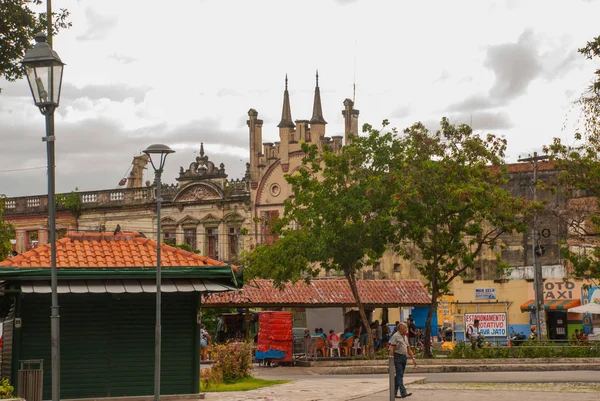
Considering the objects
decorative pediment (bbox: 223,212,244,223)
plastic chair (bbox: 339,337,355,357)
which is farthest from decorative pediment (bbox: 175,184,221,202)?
plastic chair (bbox: 339,337,355,357)

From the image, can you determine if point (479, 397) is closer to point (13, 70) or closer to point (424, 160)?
point (13, 70)

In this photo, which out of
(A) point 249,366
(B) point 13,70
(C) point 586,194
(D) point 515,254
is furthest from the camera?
(D) point 515,254

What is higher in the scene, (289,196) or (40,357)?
→ (289,196)

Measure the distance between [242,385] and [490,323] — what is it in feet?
55.6

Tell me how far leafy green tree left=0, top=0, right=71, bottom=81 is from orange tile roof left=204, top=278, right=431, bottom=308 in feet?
66.5

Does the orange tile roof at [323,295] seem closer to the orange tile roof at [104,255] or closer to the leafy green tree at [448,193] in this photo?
the leafy green tree at [448,193]

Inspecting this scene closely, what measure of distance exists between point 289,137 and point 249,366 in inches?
→ 1274

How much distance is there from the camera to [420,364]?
3447cm

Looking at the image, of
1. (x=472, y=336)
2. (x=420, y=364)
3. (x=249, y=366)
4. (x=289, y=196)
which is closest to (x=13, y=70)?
(x=249, y=366)

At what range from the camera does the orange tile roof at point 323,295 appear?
4316 cm

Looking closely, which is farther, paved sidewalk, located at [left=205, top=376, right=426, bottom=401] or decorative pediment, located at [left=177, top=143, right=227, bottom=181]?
decorative pediment, located at [left=177, top=143, right=227, bottom=181]

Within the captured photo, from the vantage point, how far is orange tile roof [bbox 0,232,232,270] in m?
21.5

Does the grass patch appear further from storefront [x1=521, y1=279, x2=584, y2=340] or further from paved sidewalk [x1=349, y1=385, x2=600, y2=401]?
storefront [x1=521, y1=279, x2=584, y2=340]

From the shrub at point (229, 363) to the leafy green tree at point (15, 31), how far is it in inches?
343
